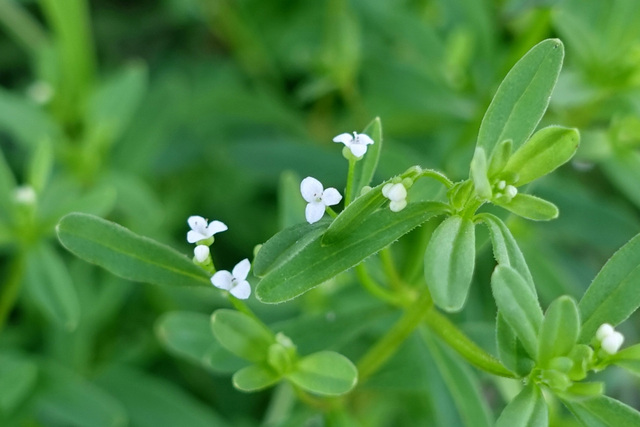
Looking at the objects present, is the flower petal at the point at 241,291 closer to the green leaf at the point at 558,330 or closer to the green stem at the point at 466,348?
the green stem at the point at 466,348

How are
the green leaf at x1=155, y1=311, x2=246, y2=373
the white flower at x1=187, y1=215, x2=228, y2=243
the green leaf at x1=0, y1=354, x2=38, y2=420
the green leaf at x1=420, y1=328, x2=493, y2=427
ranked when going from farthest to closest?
the green leaf at x1=0, y1=354, x2=38, y2=420 → the green leaf at x1=155, y1=311, x2=246, y2=373 → the green leaf at x1=420, y1=328, x2=493, y2=427 → the white flower at x1=187, y1=215, x2=228, y2=243

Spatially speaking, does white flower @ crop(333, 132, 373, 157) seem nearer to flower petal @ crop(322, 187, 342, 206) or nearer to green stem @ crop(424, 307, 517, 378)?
flower petal @ crop(322, 187, 342, 206)

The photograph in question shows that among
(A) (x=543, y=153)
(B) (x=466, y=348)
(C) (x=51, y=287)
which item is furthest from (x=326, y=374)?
(C) (x=51, y=287)

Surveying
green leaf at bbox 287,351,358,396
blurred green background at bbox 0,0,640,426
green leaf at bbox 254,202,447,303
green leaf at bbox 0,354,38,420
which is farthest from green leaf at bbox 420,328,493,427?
green leaf at bbox 0,354,38,420

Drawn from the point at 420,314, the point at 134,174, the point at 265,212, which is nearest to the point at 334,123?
the point at 265,212

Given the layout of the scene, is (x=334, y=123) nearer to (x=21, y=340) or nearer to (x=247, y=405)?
(x=247, y=405)

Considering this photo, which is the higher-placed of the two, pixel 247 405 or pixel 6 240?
pixel 6 240

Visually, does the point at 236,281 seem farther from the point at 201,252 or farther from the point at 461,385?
the point at 461,385
